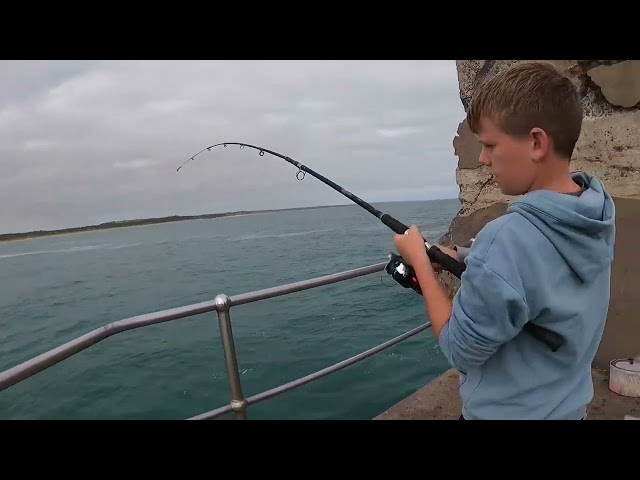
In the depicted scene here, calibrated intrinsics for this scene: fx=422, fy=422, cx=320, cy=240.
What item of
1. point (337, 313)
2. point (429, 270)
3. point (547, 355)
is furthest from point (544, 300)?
point (337, 313)

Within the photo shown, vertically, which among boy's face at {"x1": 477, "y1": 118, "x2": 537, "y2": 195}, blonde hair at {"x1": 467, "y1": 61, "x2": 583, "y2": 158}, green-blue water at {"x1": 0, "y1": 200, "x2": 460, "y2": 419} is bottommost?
green-blue water at {"x1": 0, "y1": 200, "x2": 460, "y2": 419}

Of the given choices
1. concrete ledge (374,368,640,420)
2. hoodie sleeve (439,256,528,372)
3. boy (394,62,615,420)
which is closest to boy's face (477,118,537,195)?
boy (394,62,615,420)

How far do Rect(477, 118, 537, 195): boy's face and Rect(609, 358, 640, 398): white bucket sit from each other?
2.60 metres

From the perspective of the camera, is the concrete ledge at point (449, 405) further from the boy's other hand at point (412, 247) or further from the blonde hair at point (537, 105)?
the blonde hair at point (537, 105)

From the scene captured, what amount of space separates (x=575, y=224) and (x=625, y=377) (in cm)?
266

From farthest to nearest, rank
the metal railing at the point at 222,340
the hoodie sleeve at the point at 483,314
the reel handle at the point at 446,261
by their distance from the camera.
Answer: the metal railing at the point at 222,340, the reel handle at the point at 446,261, the hoodie sleeve at the point at 483,314

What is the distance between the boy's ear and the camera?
0.98 metres

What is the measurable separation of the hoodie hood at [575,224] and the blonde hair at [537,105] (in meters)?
0.14

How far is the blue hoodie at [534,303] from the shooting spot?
901 mm

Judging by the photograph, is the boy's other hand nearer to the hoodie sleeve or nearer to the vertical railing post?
the hoodie sleeve

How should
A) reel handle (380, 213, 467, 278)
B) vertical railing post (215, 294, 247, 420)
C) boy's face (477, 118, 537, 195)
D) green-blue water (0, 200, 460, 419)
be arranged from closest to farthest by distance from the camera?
boy's face (477, 118, 537, 195), reel handle (380, 213, 467, 278), vertical railing post (215, 294, 247, 420), green-blue water (0, 200, 460, 419)

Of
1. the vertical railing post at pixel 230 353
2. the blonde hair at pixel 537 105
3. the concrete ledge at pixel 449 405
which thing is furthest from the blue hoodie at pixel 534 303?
the concrete ledge at pixel 449 405

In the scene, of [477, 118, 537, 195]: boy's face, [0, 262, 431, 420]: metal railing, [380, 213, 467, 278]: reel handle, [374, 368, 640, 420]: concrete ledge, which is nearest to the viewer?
[477, 118, 537, 195]: boy's face
